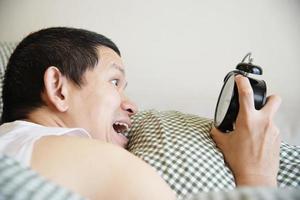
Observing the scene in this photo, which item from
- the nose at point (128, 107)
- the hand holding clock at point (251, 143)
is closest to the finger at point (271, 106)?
the hand holding clock at point (251, 143)

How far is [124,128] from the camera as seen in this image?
3.04 feet

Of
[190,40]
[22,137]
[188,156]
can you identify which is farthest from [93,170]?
[190,40]

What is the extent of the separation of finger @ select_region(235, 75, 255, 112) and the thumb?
7cm

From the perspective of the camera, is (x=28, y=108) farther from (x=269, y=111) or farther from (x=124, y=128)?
(x=269, y=111)

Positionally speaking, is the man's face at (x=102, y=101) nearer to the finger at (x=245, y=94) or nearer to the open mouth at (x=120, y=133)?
the open mouth at (x=120, y=133)

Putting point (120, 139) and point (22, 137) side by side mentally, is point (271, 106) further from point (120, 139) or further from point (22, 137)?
point (22, 137)

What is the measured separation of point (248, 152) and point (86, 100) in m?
0.35

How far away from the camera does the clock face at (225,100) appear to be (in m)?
0.82

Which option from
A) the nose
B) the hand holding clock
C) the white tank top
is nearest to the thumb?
the hand holding clock

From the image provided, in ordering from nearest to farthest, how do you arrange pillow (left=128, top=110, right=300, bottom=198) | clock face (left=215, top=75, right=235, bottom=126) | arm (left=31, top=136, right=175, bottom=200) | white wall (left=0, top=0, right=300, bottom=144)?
arm (left=31, top=136, right=175, bottom=200) → pillow (left=128, top=110, right=300, bottom=198) → clock face (left=215, top=75, right=235, bottom=126) → white wall (left=0, top=0, right=300, bottom=144)

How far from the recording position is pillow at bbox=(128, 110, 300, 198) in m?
0.72

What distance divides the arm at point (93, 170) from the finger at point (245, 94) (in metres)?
0.30

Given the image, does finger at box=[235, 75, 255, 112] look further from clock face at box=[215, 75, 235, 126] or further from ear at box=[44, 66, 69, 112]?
ear at box=[44, 66, 69, 112]

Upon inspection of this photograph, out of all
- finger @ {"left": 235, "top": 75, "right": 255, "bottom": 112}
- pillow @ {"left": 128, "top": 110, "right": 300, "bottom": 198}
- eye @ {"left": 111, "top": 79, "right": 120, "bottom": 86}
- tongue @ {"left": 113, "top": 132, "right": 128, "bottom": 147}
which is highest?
finger @ {"left": 235, "top": 75, "right": 255, "bottom": 112}
